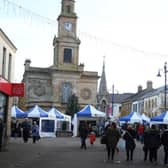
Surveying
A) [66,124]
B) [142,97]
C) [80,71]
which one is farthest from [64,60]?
[66,124]

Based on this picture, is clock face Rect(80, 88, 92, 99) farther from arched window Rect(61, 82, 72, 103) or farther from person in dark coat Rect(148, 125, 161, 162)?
person in dark coat Rect(148, 125, 161, 162)

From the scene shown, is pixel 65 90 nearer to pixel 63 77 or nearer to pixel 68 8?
pixel 63 77

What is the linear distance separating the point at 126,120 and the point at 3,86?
2239cm

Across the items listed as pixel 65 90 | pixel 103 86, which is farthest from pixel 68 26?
pixel 103 86

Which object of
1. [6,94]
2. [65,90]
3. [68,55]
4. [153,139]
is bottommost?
[153,139]

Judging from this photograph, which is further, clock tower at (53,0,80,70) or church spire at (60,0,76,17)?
church spire at (60,0,76,17)

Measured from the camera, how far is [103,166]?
15391 millimetres

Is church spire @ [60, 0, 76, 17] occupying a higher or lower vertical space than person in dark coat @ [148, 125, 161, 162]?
higher

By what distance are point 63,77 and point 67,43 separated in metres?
6.48

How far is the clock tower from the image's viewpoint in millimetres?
78500

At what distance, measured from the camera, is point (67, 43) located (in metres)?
78.8

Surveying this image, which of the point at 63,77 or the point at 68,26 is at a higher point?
the point at 68,26

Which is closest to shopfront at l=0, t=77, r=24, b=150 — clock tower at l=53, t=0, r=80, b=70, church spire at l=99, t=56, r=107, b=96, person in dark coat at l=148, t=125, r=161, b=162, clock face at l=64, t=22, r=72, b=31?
person in dark coat at l=148, t=125, r=161, b=162

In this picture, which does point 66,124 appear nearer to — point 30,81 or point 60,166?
point 30,81
